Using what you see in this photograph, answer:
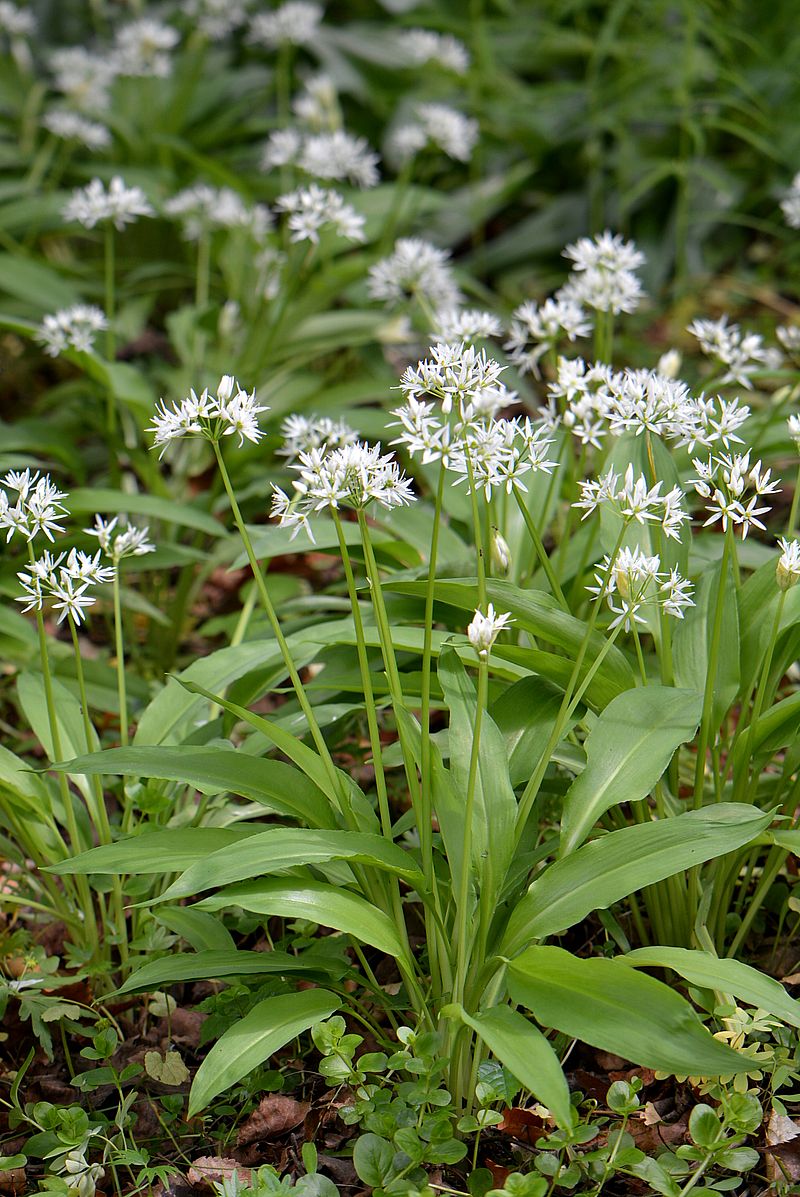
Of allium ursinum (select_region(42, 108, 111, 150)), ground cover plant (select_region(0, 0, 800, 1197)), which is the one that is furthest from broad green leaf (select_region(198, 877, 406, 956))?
allium ursinum (select_region(42, 108, 111, 150))

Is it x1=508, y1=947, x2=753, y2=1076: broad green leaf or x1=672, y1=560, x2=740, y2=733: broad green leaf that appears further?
x1=672, y1=560, x2=740, y2=733: broad green leaf

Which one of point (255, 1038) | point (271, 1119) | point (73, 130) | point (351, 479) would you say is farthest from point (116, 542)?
point (73, 130)

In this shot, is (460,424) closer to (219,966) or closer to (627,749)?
(627,749)

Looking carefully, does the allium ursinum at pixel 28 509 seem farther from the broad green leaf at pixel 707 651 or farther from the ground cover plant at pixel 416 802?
the broad green leaf at pixel 707 651

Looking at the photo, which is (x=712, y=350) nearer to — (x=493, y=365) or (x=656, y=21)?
(x=493, y=365)

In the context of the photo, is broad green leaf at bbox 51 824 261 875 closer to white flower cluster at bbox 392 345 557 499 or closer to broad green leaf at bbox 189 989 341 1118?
broad green leaf at bbox 189 989 341 1118
